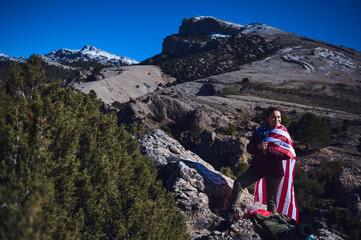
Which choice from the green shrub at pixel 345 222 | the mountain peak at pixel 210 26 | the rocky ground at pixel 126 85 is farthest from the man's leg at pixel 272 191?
the mountain peak at pixel 210 26

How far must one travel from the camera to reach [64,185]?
296cm

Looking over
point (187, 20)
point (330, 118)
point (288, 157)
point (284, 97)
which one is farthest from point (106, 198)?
point (187, 20)

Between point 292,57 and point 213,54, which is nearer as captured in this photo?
point 292,57

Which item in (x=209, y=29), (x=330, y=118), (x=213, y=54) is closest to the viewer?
(x=330, y=118)

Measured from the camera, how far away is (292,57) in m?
76.2

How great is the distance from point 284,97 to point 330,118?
15.5 meters

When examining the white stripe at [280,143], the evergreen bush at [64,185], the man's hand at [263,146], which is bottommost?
the evergreen bush at [64,185]

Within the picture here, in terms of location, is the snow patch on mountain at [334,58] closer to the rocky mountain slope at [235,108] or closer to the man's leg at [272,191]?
the rocky mountain slope at [235,108]

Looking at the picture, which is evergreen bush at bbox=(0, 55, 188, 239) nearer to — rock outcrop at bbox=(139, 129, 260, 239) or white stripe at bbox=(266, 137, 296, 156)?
rock outcrop at bbox=(139, 129, 260, 239)

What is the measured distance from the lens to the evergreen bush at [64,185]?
218 cm

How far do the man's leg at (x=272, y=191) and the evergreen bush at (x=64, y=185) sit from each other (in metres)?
2.02

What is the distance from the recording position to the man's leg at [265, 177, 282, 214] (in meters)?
4.32

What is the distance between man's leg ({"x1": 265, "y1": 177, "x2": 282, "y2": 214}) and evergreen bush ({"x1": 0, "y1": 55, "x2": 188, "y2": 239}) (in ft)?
6.61

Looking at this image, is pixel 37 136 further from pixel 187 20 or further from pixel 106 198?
pixel 187 20
